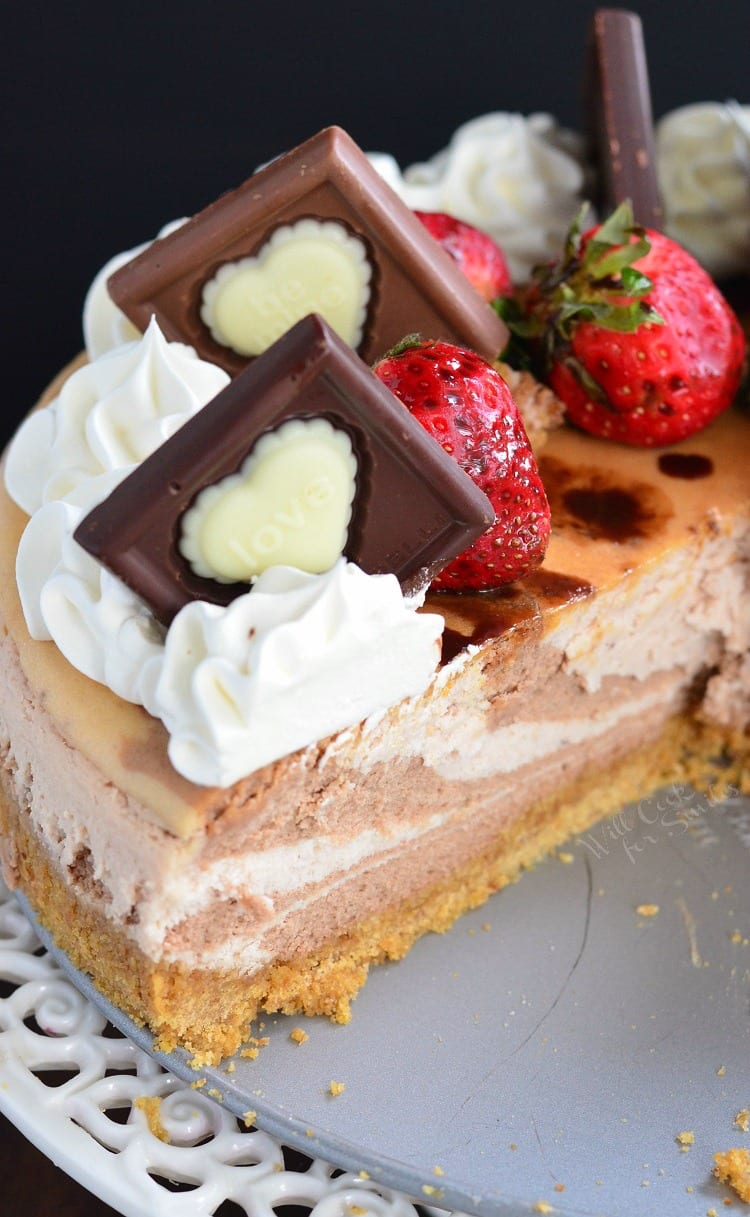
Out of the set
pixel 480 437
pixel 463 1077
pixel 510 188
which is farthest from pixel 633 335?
pixel 463 1077

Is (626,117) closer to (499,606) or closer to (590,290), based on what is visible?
(590,290)

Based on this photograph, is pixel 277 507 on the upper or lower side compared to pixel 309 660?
upper

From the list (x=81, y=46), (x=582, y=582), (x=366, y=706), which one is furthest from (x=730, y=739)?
Answer: (x=81, y=46)

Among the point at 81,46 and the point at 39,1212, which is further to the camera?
the point at 81,46

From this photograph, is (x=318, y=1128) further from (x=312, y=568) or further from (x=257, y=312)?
(x=257, y=312)

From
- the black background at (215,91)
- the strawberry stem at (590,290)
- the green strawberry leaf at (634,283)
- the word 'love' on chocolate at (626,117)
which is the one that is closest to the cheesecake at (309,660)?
the strawberry stem at (590,290)

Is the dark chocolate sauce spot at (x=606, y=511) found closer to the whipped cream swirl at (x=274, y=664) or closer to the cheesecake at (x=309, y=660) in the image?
the cheesecake at (x=309, y=660)

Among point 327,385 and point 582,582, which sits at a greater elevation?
point 327,385
